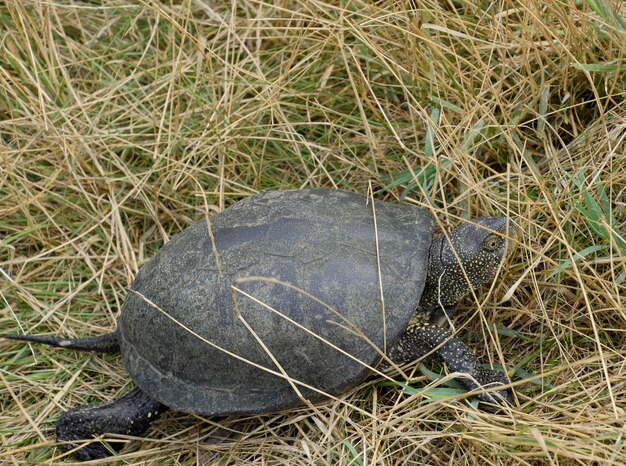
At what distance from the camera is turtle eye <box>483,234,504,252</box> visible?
2.72m

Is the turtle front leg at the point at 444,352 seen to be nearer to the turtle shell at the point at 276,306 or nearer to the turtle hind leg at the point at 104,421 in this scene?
the turtle shell at the point at 276,306

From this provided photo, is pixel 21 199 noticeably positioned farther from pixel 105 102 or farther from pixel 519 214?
pixel 519 214

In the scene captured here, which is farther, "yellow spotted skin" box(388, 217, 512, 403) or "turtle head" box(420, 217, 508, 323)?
"turtle head" box(420, 217, 508, 323)

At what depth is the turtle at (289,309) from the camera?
8.25ft

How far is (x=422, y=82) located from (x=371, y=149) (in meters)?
0.39

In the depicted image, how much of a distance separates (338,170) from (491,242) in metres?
0.94

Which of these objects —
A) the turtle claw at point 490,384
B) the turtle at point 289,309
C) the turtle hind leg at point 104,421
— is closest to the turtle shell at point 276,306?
the turtle at point 289,309

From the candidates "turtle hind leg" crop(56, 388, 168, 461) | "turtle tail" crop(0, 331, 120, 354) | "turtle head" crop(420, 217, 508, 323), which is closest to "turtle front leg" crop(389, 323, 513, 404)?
"turtle head" crop(420, 217, 508, 323)

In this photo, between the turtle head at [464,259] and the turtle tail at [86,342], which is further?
the turtle tail at [86,342]

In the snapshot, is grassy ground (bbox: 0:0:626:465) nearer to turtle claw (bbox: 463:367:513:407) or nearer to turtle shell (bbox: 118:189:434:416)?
turtle claw (bbox: 463:367:513:407)

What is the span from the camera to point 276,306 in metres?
2.52

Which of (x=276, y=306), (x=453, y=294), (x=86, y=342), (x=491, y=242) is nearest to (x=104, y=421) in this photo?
(x=86, y=342)

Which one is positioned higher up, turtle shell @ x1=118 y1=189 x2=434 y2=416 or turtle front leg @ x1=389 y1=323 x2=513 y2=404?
turtle shell @ x1=118 y1=189 x2=434 y2=416

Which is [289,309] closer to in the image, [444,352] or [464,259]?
[444,352]
